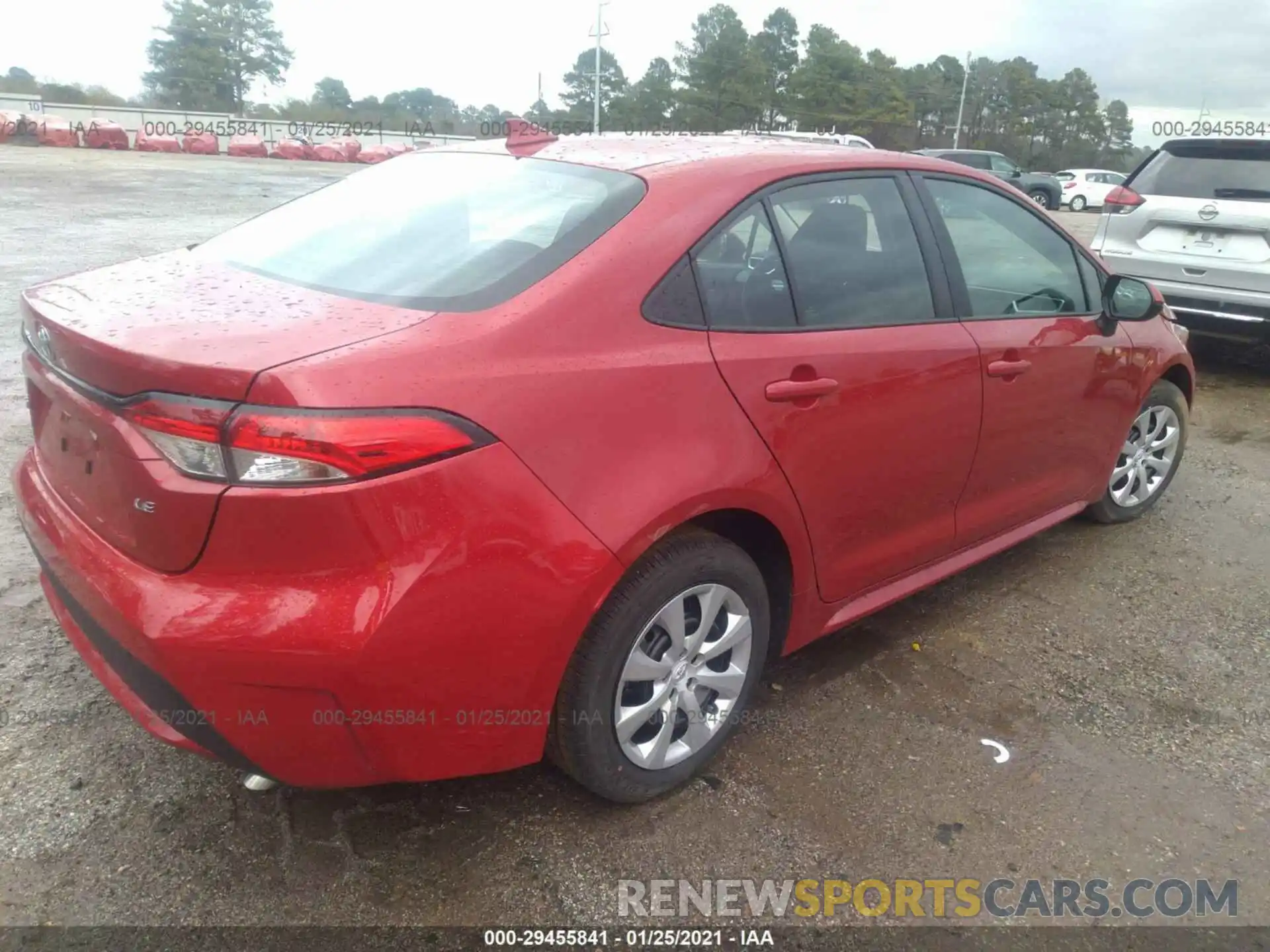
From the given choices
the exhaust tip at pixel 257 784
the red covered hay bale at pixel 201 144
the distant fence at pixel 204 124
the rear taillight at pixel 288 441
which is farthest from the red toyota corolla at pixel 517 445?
the distant fence at pixel 204 124

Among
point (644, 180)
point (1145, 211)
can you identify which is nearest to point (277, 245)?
point (644, 180)

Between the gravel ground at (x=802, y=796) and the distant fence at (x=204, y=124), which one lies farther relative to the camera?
the distant fence at (x=204, y=124)

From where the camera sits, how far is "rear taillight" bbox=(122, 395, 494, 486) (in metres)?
1.68

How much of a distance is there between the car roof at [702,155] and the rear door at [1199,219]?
4.33 metres

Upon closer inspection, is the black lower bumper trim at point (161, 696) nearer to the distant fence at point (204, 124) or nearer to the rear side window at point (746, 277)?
the rear side window at point (746, 277)

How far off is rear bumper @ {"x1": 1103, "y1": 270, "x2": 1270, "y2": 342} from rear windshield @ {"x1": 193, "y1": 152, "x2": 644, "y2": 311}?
504 centimetres

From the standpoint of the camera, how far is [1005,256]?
10.8 feet

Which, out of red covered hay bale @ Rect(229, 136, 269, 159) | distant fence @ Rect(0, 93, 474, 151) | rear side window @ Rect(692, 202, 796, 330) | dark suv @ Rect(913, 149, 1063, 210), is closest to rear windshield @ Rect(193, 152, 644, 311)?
rear side window @ Rect(692, 202, 796, 330)

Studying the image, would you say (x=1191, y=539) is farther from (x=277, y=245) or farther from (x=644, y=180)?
(x=277, y=245)

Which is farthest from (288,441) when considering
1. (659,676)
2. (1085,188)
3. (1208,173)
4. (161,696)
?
(1085,188)

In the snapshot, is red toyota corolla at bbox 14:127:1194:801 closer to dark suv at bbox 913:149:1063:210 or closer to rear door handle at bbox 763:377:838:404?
rear door handle at bbox 763:377:838:404

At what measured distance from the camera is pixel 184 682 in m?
1.77

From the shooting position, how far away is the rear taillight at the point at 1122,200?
22.3 feet

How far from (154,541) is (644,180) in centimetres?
141
